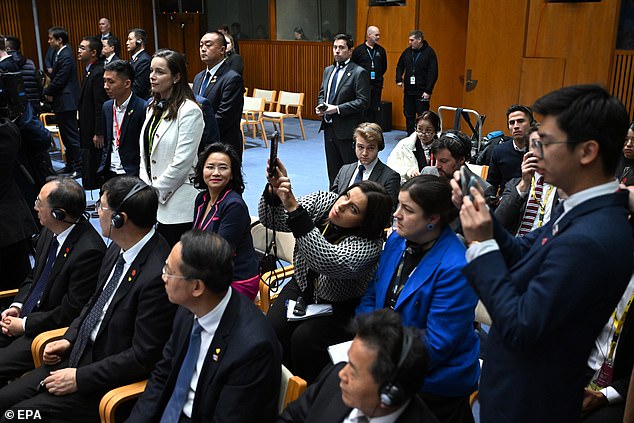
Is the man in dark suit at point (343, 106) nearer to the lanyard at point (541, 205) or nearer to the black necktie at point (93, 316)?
the lanyard at point (541, 205)

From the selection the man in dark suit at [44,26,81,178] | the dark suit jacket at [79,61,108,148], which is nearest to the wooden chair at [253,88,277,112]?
the man in dark suit at [44,26,81,178]

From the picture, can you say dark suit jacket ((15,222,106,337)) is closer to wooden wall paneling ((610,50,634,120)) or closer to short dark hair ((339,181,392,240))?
short dark hair ((339,181,392,240))

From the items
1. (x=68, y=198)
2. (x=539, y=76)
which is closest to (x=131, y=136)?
(x=68, y=198)

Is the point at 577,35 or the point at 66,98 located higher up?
the point at 577,35

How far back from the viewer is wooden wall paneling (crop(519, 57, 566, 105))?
28.6 feet

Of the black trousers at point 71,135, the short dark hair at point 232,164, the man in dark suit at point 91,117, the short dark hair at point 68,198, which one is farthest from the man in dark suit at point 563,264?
the black trousers at point 71,135

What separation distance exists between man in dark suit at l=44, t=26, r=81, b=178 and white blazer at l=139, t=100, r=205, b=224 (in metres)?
4.44

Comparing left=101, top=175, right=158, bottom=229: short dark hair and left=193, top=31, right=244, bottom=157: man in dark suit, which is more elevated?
left=193, top=31, right=244, bottom=157: man in dark suit

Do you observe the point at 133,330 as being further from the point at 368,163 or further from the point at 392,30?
the point at 392,30

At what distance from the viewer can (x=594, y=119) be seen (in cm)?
153

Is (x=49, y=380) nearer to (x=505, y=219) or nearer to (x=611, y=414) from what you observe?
(x=611, y=414)

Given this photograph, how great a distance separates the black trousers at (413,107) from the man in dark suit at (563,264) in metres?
8.32

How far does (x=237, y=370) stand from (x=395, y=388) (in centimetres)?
67

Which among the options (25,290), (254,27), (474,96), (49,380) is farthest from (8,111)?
(254,27)
